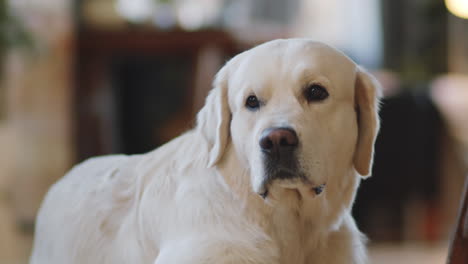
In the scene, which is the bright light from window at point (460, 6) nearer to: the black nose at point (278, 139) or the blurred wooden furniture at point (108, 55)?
the blurred wooden furniture at point (108, 55)

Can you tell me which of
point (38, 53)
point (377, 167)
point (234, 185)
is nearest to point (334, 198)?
point (234, 185)

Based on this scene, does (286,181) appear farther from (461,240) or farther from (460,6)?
(460,6)

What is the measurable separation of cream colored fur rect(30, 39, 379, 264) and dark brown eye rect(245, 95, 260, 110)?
1 centimetres

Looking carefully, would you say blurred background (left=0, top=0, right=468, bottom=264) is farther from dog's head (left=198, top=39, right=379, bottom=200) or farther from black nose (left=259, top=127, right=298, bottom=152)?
black nose (left=259, top=127, right=298, bottom=152)

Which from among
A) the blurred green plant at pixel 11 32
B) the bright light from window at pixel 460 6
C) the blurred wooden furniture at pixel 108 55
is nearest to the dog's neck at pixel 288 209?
the blurred green plant at pixel 11 32

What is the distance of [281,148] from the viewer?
1.49 m

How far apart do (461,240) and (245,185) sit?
1.76 feet

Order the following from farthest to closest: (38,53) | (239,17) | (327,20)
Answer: (327,20)
(239,17)
(38,53)

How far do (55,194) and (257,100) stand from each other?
28.5 inches

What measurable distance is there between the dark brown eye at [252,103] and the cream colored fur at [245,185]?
0.04ft

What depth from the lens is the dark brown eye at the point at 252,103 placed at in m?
1.62

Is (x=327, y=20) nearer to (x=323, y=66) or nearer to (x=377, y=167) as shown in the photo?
(x=377, y=167)

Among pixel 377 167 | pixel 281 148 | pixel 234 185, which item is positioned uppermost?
pixel 281 148

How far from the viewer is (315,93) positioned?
63.4 inches
